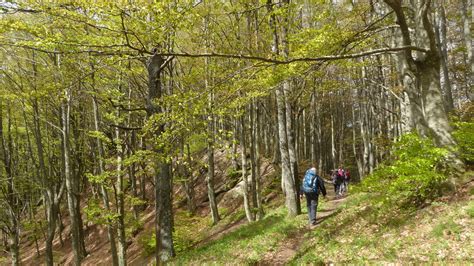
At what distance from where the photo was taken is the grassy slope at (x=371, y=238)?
5.64m

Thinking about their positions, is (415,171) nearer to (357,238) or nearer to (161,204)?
(357,238)

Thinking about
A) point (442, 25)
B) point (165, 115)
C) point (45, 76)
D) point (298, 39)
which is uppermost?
point (442, 25)

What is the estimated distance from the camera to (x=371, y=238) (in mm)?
7020

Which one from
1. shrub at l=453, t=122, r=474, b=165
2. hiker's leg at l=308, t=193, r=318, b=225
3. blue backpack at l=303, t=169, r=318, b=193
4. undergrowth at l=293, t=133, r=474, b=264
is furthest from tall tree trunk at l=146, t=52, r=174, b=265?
shrub at l=453, t=122, r=474, b=165

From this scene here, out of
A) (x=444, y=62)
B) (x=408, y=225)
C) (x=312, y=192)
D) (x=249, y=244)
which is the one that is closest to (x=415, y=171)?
Result: (x=408, y=225)

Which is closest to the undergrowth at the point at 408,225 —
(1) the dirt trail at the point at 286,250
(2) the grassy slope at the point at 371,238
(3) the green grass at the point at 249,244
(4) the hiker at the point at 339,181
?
(2) the grassy slope at the point at 371,238

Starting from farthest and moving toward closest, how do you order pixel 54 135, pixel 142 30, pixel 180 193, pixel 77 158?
pixel 180 193 < pixel 54 135 < pixel 77 158 < pixel 142 30

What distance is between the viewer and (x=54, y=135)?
840 inches

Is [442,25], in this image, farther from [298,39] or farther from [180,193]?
[180,193]

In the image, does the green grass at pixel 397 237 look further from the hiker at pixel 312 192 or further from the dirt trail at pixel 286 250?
the hiker at pixel 312 192

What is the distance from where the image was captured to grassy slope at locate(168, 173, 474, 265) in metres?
5.64

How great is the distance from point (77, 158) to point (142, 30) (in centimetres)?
1578

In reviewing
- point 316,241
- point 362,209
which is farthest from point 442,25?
point 316,241

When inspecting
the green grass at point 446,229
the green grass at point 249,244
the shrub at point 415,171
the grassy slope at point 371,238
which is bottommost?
the green grass at point 249,244
